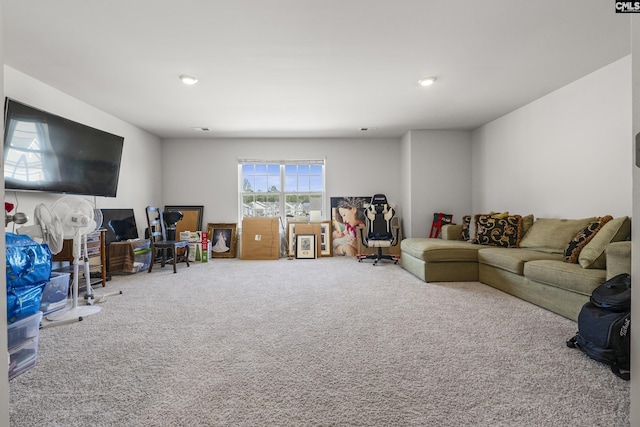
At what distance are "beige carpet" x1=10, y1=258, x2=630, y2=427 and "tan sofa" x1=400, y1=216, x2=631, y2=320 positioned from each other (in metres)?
0.21

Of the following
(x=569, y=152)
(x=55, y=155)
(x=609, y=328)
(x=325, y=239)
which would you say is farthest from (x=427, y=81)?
(x=55, y=155)

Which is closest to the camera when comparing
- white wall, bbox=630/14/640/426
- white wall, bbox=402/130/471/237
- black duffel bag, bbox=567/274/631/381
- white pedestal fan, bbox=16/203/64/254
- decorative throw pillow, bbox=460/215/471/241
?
white wall, bbox=630/14/640/426

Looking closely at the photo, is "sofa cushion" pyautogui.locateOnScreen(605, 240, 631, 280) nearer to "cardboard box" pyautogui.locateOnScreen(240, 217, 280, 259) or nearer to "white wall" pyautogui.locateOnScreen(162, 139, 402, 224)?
"white wall" pyautogui.locateOnScreen(162, 139, 402, 224)

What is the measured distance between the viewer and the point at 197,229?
19.7 ft

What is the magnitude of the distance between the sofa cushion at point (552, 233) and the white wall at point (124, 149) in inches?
225

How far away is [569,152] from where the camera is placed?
11.6ft

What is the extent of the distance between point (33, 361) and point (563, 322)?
153 inches

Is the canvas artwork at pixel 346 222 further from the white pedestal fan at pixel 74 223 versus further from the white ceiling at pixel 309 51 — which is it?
the white pedestal fan at pixel 74 223

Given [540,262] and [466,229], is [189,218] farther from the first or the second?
[540,262]

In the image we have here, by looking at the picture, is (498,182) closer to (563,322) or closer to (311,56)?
(563,322)

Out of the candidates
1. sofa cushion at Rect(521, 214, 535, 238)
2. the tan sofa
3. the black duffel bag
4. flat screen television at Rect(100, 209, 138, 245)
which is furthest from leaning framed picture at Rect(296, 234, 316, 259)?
the black duffel bag

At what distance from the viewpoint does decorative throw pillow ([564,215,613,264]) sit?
281 centimetres

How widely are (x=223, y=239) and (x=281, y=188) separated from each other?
158cm

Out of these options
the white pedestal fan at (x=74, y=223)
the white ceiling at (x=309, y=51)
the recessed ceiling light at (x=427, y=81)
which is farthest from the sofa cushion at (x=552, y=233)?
the white pedestal fan at (x=74, y=223)
